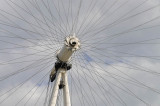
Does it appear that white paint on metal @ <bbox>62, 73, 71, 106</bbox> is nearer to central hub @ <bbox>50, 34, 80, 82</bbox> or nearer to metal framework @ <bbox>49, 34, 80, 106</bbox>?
metal framework @ <bbox>49, 34, 80, 106</bbox>

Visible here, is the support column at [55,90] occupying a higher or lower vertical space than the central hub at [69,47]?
lower

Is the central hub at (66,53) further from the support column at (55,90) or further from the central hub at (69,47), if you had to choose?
the support column at (55,90)

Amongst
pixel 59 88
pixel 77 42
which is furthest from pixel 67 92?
pixel 77 42

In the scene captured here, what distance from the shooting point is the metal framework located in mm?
31422

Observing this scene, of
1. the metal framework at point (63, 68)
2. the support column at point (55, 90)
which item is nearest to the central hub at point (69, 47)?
the metal framework at point (63, 68)

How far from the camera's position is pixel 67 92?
3219cm

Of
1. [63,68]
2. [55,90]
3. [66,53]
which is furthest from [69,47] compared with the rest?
[55,90]

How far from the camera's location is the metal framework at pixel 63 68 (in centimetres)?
3142

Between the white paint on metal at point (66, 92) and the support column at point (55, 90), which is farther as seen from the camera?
the white paint on metal at point (66, 92)

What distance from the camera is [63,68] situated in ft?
110

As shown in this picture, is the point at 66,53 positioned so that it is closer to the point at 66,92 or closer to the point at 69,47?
the point at 69,47

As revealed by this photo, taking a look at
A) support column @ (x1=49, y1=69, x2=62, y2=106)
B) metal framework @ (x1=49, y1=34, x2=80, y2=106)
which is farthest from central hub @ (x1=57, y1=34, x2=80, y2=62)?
support column @ (x1=49, y1=69, x2=62, y2=106)

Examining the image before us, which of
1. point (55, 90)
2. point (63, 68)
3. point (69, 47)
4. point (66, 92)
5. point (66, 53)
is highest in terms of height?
point (69, 47)

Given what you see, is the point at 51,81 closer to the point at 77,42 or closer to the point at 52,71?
the point at 52,71
